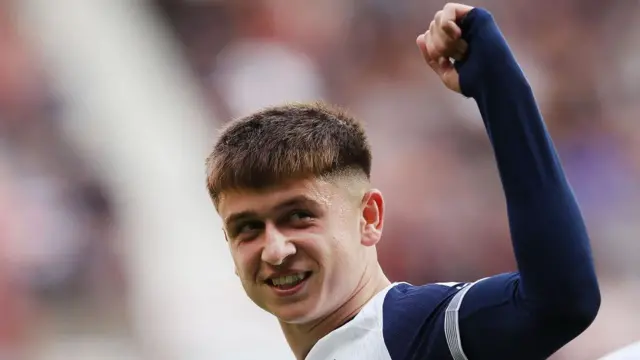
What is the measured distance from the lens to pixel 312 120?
67.9 inches

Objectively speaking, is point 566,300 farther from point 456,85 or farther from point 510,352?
point 456,85

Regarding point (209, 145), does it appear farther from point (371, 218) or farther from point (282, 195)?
point (282, 195)

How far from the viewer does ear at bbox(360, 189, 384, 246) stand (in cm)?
170

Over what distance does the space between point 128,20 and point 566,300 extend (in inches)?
202

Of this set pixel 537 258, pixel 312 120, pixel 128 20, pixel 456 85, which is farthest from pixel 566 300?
pixel 128 20

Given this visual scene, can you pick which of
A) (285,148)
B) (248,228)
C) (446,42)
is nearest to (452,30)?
(446,42)

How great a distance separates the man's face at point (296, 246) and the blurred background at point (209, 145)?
3.30 m

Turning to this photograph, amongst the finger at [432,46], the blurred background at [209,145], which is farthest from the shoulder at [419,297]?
the blurred background at [209,145]

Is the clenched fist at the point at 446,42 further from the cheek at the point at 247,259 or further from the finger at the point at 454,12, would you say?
the cheek at the point at 247,259

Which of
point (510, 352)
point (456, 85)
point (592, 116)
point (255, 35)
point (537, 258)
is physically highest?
point (255, 35)

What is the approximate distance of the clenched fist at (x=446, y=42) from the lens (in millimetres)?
1334

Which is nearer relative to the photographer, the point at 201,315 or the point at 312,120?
the point at 312,120

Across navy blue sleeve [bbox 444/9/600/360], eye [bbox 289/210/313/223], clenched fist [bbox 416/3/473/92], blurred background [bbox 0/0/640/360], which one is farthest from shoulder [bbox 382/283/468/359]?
blurred background [bbox 0/0/640/360]

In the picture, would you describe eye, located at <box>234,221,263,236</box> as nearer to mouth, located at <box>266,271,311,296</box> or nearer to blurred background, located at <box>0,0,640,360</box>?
mouth, located at <box>266,271,311,296</box>
